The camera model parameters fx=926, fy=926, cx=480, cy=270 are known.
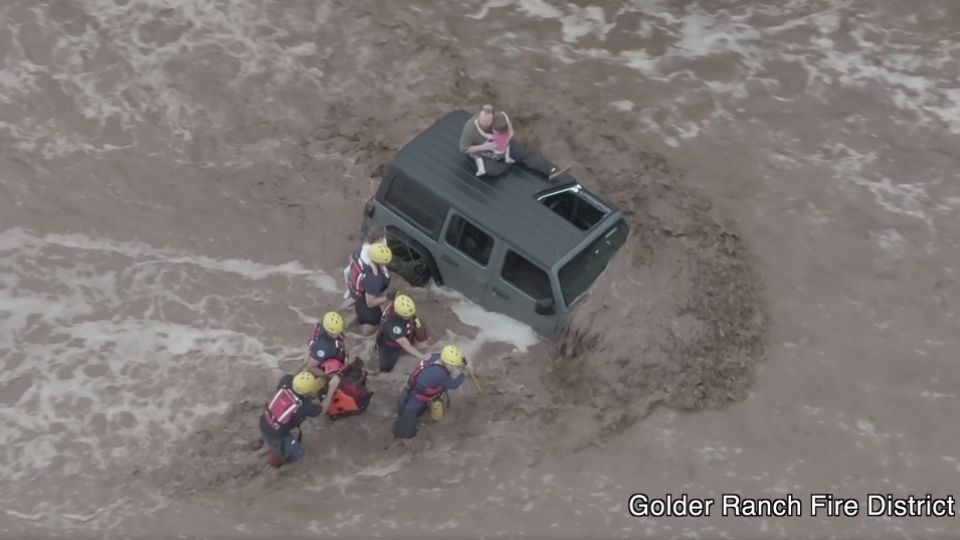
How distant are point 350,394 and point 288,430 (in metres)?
0.71

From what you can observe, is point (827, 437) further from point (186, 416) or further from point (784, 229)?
point (186, 416)

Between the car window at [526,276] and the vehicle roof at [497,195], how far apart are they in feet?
0.41

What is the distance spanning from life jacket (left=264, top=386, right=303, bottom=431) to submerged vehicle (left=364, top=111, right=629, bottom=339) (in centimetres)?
208

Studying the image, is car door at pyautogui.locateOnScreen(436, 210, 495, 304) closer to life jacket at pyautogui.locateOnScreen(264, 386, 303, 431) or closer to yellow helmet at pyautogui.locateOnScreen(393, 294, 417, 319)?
yellow helmet at pyautogui.locateOnScreen(393, 294, 417, 319)

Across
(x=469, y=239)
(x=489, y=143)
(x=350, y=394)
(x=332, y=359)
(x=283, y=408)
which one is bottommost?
(x=350, y=394)

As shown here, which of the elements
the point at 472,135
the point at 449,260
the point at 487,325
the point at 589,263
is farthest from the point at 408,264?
the point at 589,263

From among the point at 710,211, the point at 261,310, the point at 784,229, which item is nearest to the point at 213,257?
the point at 261,310

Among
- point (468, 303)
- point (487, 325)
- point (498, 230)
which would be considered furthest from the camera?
point (468, 303)

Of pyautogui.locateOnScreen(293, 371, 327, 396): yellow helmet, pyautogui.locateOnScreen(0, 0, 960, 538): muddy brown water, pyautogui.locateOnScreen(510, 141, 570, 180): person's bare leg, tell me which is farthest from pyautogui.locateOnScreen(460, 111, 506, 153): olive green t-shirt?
pyautogui.locateOnScreen(293, 371, 327, 396): yellow helmet

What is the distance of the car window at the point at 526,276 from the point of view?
8.73m

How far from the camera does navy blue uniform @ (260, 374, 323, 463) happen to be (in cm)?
804

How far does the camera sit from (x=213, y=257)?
33.6ft

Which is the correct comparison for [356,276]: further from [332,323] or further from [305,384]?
[305,384]

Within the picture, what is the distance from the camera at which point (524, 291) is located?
8883 mm
